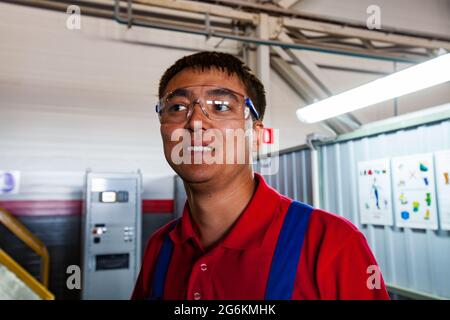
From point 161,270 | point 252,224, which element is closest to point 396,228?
point 252,224

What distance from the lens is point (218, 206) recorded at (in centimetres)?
118

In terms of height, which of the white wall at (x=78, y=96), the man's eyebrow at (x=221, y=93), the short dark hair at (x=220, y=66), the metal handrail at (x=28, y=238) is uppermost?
the white wall at (x=78, y=96)

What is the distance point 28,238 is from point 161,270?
4.00m

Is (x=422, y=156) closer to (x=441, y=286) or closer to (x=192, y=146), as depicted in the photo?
(x=441, y=286)

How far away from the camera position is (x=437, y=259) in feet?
8.18

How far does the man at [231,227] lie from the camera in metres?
0.94

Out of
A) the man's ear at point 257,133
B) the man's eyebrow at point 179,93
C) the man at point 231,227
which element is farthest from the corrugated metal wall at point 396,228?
the man's eyebrow at point 179,93

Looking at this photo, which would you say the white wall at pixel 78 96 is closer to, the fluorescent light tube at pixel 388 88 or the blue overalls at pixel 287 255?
the fluorescent light tube at pixel 388 88

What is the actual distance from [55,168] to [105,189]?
0.99m

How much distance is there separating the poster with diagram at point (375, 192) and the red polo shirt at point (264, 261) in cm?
204

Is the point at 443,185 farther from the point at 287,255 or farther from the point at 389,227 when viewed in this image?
the point at 287,255

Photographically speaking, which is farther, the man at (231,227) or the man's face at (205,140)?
the man's face at (205,140)

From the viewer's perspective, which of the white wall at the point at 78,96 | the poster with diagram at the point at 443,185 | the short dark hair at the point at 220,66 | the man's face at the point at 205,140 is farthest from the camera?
the white wall at the point at 78,96
